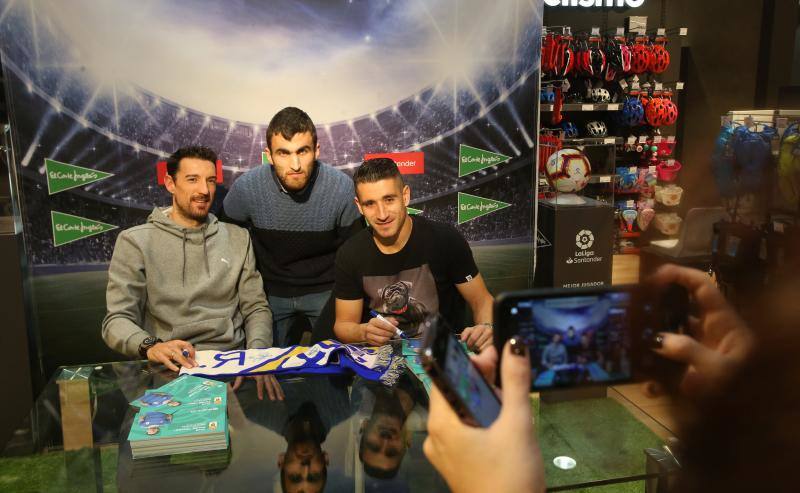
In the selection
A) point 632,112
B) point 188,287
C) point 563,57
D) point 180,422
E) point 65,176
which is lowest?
point 180,422

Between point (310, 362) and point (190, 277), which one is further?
point (190, 277)

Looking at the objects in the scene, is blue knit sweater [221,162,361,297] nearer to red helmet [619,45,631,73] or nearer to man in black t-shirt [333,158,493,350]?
man in black t-shirt [333,158,493,350]

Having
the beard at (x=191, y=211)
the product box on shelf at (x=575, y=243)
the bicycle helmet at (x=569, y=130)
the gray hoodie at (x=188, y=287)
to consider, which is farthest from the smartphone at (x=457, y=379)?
the bicycle helmet at (x=569, y=130)

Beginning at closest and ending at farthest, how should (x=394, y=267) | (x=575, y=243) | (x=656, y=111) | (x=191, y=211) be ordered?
(x=394, y=267) → (x=191, y=211) → (x=575, y=243) → (x=656, y=111)

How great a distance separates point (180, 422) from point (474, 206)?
3.15 metres

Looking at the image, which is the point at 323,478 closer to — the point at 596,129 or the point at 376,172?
the point at 376,172

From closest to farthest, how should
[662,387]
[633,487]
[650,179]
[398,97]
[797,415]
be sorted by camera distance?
[797,415] < [662,387] < [633,487] < [398,97] < [650,179]

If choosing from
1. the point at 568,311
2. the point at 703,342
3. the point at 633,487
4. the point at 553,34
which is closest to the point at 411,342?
the point at 633,487

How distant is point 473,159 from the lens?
4.45 meters

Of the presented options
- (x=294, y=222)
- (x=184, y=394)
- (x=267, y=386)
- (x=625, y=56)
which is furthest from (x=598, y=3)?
(x=184, y=394)

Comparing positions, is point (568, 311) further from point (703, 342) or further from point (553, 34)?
point (553, 34)

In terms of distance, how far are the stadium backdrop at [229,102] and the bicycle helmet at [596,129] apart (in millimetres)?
2371

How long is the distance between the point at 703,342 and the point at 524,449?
283 mm

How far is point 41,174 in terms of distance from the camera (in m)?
3.74
